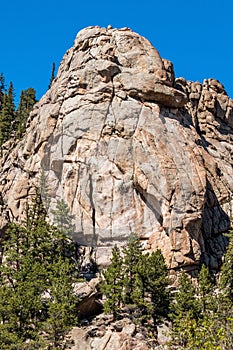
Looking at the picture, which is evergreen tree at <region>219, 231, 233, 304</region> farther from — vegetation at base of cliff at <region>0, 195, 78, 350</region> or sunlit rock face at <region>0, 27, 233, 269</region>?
vegetation at base of cliff at <region>0, 195, 78, 350</region>

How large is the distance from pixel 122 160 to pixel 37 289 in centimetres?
1977

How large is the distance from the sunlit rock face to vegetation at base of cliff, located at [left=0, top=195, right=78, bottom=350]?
5.38m

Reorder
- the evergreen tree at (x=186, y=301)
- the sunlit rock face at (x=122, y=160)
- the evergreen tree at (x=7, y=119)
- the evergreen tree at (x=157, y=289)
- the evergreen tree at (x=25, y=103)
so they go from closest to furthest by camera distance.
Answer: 1. the evergreen tree at (x=186, y=301)
2. the evergreen tree at (x=157, y=289)
3. the sunlit rock face at (x=122, y=160)
4. the evergreen tree at (x=7, y=119)
5. the evergreen tree at (x=25, y=103)

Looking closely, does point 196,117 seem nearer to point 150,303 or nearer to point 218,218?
point 218,218

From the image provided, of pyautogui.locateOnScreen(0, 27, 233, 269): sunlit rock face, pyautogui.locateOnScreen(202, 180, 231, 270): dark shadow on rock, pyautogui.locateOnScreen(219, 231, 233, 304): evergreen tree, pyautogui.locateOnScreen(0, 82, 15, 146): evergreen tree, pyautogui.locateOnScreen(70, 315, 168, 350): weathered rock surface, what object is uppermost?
pyautogui.locateOnScreen(0, 82, 15, 146): evergreen tree

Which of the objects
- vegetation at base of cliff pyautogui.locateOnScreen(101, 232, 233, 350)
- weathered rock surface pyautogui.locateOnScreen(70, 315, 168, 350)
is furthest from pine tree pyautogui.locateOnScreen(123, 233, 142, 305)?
weathered rock surface pyautogui.locateOnScreen(70, 315, 168, 350)

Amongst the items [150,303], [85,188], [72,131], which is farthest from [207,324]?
[72,131]

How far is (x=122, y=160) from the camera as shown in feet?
198

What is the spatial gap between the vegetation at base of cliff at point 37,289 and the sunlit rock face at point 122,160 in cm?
538

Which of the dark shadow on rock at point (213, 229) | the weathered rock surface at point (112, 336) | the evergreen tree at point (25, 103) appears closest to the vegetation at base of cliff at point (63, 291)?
the weathered rock surface at point (112, 336)

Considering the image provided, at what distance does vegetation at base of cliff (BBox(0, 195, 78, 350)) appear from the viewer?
43.0 m

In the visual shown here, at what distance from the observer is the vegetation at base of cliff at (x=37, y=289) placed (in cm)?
4300

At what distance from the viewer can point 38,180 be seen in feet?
214

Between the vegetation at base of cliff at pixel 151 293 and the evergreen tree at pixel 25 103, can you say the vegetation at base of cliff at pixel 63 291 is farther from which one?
the evergreen tree at pixel 25 103
